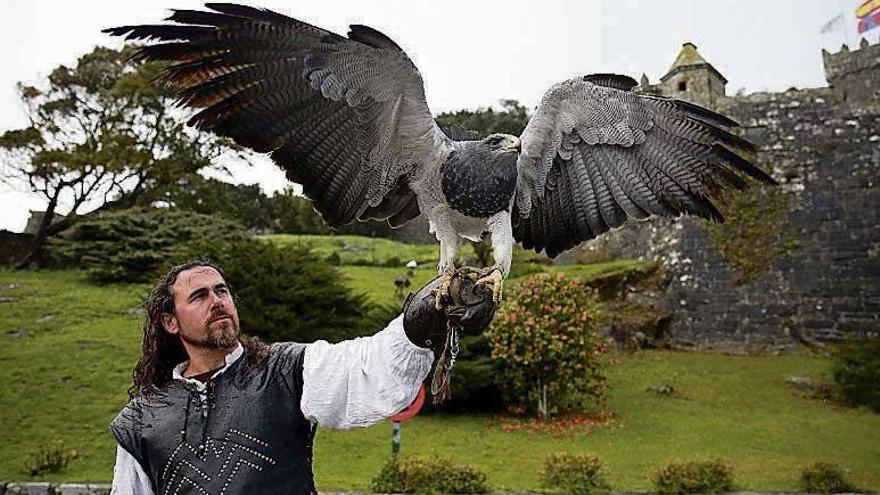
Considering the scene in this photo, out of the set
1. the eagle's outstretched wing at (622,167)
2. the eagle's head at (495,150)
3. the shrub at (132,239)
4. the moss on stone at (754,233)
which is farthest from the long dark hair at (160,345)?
the moss on stone at (754,233)

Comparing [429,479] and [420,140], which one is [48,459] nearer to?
[429,479]

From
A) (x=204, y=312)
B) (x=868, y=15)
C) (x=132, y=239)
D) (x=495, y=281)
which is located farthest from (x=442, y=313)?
(x=868, y=15)

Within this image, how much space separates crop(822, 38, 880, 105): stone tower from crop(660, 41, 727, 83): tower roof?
5902 mm

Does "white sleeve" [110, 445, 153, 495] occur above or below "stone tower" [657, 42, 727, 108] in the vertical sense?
below

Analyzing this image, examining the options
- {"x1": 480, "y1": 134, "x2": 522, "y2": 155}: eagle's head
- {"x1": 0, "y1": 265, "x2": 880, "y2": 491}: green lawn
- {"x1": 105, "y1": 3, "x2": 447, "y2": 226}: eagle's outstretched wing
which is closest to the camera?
{"x1": 105, "y1": 3, "x2": 447, "y2": 226}: eagle's outstretched wing

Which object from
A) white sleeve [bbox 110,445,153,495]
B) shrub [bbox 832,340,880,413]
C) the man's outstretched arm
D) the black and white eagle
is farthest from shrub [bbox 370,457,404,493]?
shrub [bbox 832,340,880,413]

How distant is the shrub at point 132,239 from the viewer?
1709cm

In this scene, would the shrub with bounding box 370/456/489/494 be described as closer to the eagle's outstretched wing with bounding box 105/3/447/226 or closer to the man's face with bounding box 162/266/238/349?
the eagle's outstretched wing with bounding box 105/3/447/226

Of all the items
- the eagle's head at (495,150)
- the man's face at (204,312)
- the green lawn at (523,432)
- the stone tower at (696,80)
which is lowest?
the green lawn at (523,432)

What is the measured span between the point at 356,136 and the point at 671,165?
135cm

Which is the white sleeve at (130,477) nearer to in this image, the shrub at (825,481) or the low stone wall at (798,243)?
the shrub at (825,481)

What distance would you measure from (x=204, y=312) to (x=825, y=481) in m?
6.51

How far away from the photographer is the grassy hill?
780 centimetres

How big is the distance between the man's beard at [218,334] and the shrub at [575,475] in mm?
5108
